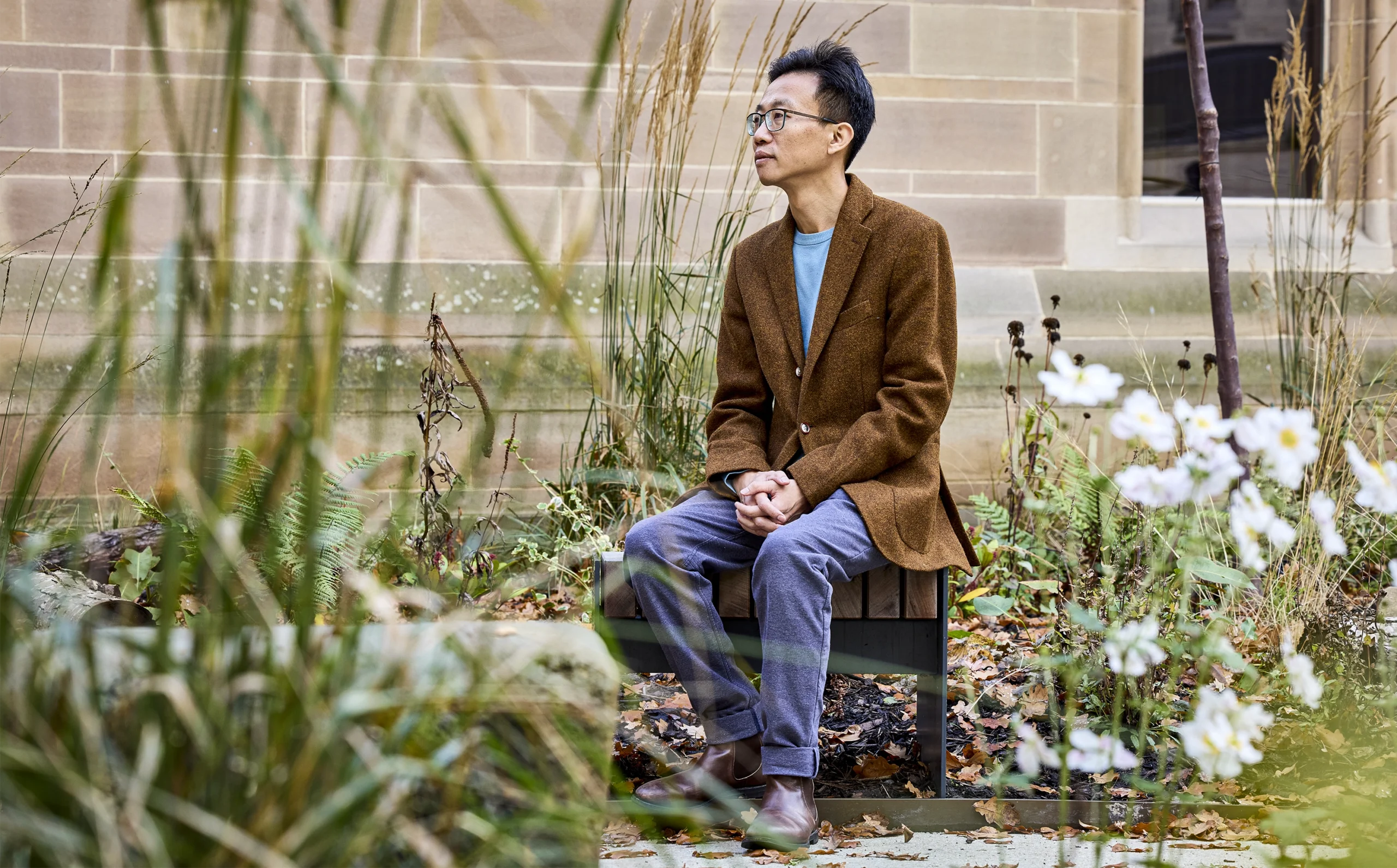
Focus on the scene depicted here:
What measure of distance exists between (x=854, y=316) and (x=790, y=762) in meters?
0.93

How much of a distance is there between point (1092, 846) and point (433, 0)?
1.82 meters

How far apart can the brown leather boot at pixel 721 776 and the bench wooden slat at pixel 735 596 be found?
244 millimetres

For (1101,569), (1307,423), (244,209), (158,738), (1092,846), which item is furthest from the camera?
(244,209)

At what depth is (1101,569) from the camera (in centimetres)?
289

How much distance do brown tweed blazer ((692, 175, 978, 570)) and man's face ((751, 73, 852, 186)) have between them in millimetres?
106

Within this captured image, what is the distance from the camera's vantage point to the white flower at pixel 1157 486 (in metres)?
1.16

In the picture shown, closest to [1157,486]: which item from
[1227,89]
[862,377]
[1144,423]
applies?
[1144,423]

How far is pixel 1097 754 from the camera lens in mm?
1259

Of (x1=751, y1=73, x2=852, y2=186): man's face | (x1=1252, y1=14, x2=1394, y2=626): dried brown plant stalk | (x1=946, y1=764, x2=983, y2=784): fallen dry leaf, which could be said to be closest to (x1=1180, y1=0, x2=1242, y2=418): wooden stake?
(x1=1252, y1=14, x2=1394, y2=626): dried brown plant stalk

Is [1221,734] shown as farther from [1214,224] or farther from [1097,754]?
[1214,224]

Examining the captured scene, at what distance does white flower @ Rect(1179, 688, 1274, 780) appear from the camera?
1.14 meters

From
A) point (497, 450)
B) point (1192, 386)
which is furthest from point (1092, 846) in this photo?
point (1192, 386)

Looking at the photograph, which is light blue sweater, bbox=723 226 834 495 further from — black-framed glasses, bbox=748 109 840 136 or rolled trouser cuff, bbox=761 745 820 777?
rolled trouser cuff, bbox=761 745 820 777

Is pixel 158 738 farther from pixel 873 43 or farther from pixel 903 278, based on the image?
pixel 873 43
